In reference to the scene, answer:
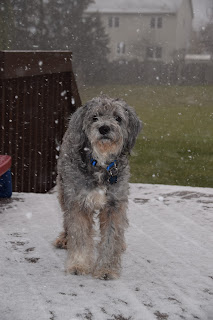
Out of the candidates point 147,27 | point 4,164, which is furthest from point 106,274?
point 147,27

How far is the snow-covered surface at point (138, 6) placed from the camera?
179 feet

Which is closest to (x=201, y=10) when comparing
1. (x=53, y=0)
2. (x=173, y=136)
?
(x=53, y=0)

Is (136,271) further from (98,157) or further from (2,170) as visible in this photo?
(2,170)

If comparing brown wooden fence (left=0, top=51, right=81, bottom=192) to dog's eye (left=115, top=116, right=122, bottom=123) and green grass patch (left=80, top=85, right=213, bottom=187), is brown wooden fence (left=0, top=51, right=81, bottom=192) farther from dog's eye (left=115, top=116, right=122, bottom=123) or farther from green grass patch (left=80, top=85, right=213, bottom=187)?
dog's eye (left=115, top=116, right=122, bottom=123)

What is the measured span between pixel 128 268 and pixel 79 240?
1.68ft

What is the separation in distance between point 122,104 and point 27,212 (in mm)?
2303

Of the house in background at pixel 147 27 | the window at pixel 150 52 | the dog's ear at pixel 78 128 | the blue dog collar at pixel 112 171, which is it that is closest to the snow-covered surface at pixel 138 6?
the house in background at pixel 147 27

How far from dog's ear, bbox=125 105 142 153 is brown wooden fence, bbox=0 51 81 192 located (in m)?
2.16

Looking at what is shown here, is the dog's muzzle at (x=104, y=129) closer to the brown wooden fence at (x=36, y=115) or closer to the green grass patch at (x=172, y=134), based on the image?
the green grass patch at (x=172, y=134)

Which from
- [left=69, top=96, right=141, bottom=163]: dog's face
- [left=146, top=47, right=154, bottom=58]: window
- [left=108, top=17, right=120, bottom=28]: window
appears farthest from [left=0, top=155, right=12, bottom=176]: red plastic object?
[left=108, top=17, right=120, bottom=28]: window

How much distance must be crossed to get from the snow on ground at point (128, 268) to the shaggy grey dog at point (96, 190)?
0.54ft

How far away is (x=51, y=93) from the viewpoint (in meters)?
7.52

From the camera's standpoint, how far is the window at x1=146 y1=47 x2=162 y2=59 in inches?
1704

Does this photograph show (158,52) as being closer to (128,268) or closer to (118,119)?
(128,268)
